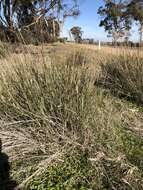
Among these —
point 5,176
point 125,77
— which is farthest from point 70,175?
point 125,77

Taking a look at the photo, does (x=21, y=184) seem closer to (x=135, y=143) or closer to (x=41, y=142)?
(x=41, y=142)

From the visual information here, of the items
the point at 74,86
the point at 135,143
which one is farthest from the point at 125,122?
the point at 74,86

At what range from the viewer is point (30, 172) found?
327 centimetres

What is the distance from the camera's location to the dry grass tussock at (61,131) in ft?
10.2

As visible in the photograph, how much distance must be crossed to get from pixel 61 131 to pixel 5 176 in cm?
81

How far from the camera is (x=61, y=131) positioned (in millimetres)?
3578

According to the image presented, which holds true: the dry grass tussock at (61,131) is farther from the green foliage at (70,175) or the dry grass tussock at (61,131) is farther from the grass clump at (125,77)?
the grass clump at (125,77)

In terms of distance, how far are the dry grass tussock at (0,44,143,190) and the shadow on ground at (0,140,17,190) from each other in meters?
0.07

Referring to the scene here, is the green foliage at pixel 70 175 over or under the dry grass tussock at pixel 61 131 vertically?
under

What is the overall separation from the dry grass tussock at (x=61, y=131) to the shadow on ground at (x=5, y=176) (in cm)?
7

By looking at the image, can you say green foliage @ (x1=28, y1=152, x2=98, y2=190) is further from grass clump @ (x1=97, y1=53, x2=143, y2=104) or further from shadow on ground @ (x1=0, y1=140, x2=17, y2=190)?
grass clump @ (x1=97, y1=53, x2=143, y2=104)

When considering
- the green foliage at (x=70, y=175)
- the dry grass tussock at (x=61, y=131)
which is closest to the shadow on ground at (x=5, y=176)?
the dry grass tussock at (x=61, y=131)

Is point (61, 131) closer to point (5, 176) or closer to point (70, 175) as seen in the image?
point (70, 175)

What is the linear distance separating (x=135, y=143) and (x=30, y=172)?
140 centimetres
